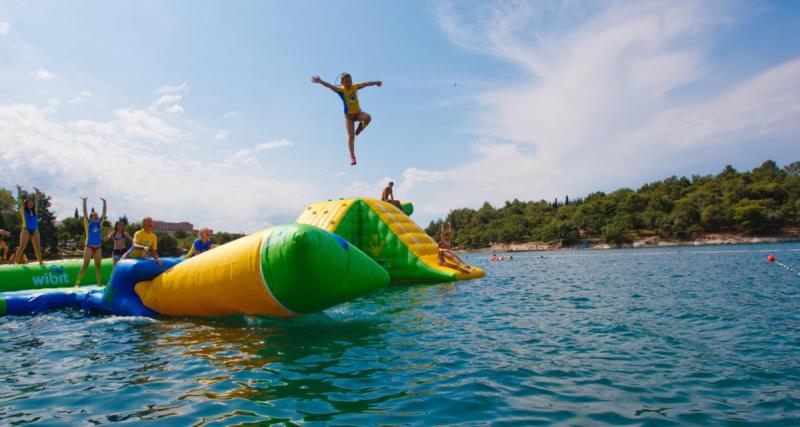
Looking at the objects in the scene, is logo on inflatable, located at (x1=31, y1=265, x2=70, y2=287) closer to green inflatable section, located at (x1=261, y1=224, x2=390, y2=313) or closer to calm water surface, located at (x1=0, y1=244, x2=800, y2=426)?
calm water surface, located at (x1=0, y1=244, x2=800, y2=426)

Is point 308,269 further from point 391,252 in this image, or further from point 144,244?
point 391,252

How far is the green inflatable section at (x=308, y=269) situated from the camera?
22.1ft

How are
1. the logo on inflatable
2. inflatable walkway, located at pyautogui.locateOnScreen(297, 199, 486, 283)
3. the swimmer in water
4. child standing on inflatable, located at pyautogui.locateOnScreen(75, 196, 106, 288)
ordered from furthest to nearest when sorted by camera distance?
the swimmer in water → inflatable walkway, located at pyautogui.locateOnScreen(297, 199, 486, 283) → the logo on inflatable → child standing on inflatable, located at pyautogui.locateOnScreen(75, 196, 106, 288)

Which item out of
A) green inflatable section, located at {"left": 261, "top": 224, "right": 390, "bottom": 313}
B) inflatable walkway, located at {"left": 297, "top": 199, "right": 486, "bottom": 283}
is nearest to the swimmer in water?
inflatable walkway, located at {"left": 297, "top": 199, "right": 486, "bottom": 283}

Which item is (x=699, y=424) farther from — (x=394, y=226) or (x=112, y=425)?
(x=394, y=226)

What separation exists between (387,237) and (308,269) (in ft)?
34.0

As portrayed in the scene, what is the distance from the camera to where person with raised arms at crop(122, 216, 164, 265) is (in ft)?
32.0

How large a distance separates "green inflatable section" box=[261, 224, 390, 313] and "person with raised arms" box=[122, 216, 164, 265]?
3.98 m

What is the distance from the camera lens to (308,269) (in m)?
6.75

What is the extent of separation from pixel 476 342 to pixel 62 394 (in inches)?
185

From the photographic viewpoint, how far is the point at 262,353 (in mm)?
6043

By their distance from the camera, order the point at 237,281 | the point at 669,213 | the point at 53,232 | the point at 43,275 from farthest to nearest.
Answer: the point at 669,213 → the point at 53,232 → the point at 43,275 → the point at 237,281

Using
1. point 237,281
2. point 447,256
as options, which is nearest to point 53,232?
point 447,256

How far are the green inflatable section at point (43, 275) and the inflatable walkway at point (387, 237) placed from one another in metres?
7.33
